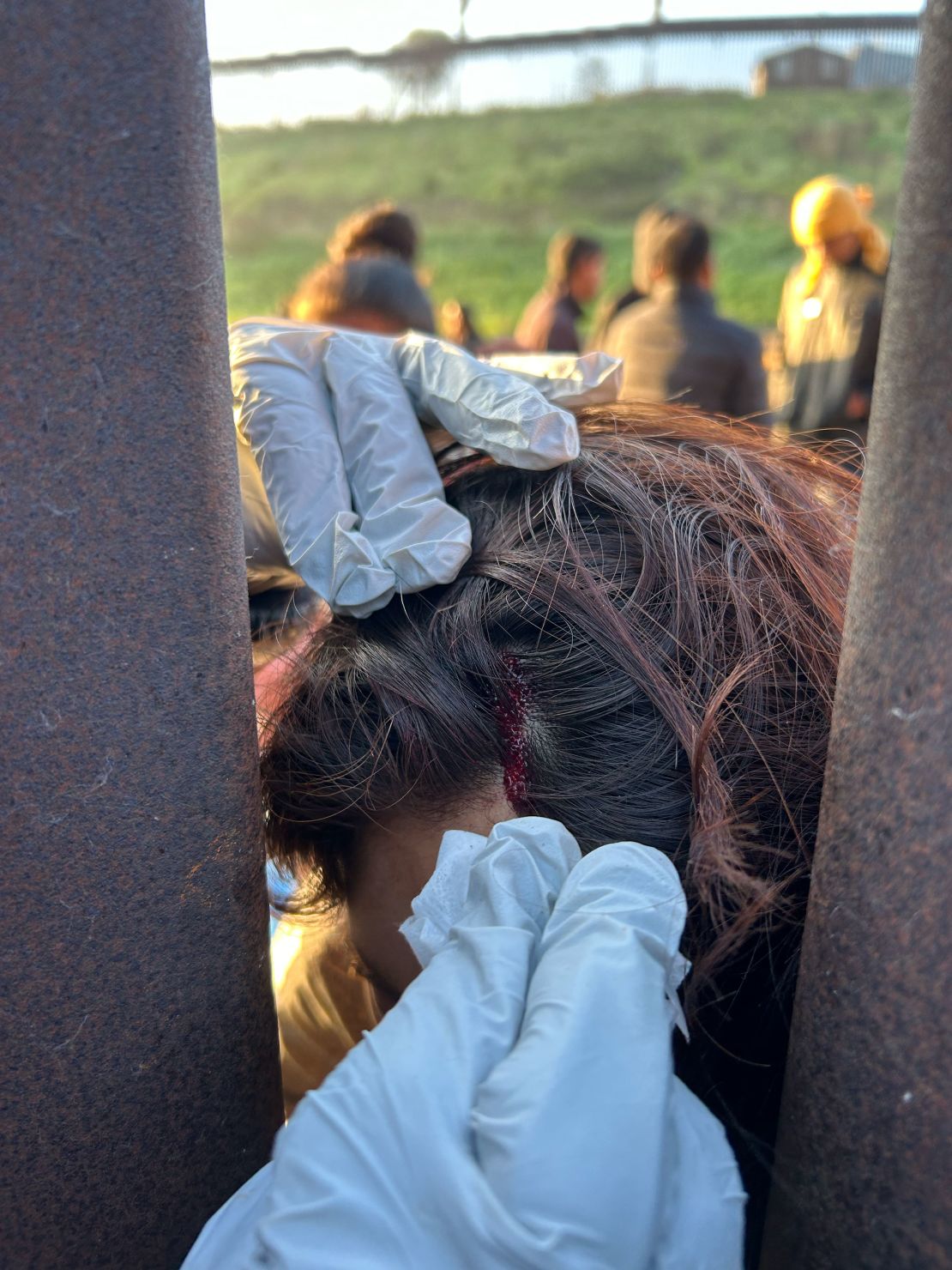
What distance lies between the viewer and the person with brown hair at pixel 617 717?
4.09 feet

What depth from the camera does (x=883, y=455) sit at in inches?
32.0

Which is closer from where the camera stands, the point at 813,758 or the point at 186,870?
the point at 186,870

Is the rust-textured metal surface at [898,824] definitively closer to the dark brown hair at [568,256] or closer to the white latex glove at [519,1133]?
the white latex glove at [519,1133]

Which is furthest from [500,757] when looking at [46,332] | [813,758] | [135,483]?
[46,332]

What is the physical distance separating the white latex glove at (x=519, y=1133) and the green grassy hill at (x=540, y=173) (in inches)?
729

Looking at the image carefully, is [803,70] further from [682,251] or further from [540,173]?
[682,251]

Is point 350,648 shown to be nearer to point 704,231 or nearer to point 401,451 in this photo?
point 401,451

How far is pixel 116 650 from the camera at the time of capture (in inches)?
37.3

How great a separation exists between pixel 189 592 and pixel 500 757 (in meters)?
0.48

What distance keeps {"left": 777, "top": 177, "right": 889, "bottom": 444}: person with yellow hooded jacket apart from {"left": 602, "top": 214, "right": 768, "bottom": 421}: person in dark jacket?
1.02 feet

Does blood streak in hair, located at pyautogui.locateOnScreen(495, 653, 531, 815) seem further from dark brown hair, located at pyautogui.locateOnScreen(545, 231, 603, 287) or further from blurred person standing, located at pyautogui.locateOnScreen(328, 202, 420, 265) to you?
dark brown hair, located at pyautogui.locateOnScreen(545, 231, 603, 287)

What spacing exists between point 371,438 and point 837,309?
441 cm

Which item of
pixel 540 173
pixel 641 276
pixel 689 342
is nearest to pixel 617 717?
pixel 689 342

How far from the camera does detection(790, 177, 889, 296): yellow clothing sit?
202 inches
